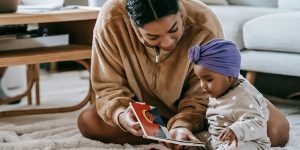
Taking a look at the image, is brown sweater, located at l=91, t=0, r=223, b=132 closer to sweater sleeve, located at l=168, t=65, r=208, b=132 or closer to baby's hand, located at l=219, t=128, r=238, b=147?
sweater sleeve, located at l=168, t=65, r=208, b=132

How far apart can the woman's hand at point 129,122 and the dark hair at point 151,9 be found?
0.89 ft

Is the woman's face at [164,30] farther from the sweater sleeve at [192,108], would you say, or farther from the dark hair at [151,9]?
the sweater sleeve at [192,108]

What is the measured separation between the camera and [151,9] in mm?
1324

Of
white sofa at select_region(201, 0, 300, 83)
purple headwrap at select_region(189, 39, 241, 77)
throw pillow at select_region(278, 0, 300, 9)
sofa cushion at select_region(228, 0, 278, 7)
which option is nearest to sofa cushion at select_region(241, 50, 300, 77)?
white sofa at select_region(201, 0, 300, 83)

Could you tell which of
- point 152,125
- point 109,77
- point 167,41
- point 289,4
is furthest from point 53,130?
point 289,4

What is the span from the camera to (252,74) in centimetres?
232

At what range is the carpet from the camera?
1.71 m

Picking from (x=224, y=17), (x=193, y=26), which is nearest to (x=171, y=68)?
(x=193, y=26)

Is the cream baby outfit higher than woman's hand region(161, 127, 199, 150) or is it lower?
higher

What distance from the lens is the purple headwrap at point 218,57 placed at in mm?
1289

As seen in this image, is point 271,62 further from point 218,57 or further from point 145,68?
point 218,57

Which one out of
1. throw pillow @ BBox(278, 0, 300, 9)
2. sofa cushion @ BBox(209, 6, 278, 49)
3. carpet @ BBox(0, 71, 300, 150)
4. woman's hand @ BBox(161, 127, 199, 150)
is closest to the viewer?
woman's hand @ BBox(161, 127, 199, 150)

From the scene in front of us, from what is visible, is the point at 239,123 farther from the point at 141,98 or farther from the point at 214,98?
the point at 141,98

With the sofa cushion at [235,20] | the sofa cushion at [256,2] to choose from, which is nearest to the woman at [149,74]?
the sofa cushion at [235,20]
